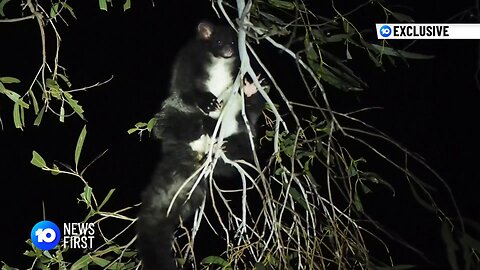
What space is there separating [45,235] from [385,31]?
100 centimetres

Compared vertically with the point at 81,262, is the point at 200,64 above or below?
above

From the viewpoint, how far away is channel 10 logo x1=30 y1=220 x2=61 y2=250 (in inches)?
60.9

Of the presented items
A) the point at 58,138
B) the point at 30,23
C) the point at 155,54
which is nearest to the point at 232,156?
the point at 155,54

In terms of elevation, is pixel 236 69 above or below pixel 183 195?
above

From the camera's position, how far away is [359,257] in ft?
4.09

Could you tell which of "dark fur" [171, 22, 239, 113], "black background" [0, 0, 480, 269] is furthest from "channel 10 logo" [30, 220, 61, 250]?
"dark fur" [171, 22, 239, 113]

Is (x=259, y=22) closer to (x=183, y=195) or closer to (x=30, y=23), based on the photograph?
(x=183, y=195)

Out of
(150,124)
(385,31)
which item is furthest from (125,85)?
(385,31)

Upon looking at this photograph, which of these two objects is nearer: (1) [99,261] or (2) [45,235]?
(1) [99,261]

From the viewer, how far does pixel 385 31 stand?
1.46 metres

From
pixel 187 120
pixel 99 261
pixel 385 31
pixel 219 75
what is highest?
pixel 385 31

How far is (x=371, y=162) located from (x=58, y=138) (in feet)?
2.88

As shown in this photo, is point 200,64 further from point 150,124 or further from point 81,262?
point 81,262

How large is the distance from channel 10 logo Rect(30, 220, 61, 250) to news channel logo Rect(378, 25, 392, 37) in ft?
3.19
